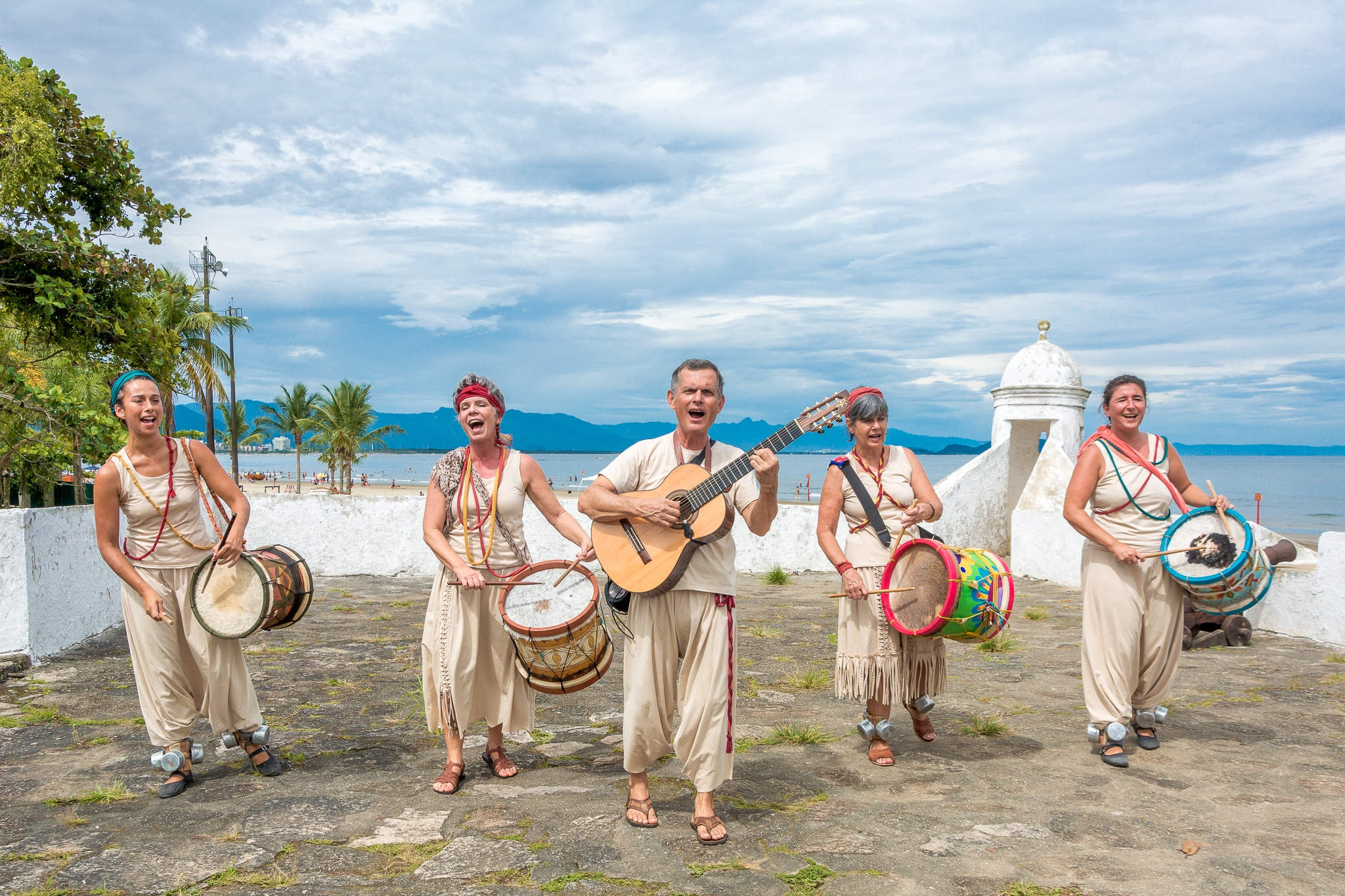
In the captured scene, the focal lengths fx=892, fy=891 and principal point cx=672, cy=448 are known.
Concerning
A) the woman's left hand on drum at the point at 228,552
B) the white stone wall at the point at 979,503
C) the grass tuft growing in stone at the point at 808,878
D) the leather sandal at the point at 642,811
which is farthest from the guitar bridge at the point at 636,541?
the white stone wall at the point at 979,503

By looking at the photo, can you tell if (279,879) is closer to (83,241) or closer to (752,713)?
(752,713)

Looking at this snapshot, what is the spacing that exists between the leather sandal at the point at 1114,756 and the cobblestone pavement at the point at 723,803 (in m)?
0.11

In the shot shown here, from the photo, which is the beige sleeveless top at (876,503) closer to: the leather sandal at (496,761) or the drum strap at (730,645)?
the drum strap at (730,645)

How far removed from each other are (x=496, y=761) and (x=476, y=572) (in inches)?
42.9

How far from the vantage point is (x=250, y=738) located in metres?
4.84

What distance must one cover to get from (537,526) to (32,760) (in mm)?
7806

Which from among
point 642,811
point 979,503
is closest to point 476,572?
point 642,811

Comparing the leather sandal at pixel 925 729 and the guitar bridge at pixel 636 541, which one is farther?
the leather sandal at pixel 925 729

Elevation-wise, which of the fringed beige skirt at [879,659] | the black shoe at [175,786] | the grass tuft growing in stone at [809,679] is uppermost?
the fringed beige skirt at [879,659]

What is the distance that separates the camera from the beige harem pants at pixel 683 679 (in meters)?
4.02

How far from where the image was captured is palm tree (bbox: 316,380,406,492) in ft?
168

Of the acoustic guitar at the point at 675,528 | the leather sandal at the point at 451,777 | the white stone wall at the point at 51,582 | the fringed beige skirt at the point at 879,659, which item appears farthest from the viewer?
the white stone wall at the point at 51,582

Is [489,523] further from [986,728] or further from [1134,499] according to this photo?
[1134,499]

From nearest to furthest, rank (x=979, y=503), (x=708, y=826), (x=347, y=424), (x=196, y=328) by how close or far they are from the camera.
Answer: (x=708, y=826) → (x=979, y=503) → (x=196, y=328) → (x=347, y=424)
